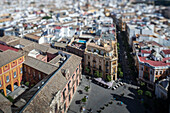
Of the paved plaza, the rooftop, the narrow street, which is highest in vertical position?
the rooftop

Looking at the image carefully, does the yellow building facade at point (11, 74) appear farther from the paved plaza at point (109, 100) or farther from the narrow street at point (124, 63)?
the narrow street at point (124, 63)

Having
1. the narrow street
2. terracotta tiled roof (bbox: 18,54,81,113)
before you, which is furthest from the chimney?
the narrow street

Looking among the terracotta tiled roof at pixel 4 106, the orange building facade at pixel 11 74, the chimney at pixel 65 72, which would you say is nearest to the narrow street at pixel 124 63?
the chimney at pixel 65 72

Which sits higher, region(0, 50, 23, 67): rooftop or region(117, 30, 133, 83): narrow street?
region(0, 50, 23, 67): rooftop

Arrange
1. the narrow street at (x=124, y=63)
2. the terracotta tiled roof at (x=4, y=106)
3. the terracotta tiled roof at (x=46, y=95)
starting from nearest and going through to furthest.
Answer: the terracotta tiled roof at (x=46, y=95)
the terracotta tiled roof at (x=4, y=106)
the narrow street at (x=124, y=63)

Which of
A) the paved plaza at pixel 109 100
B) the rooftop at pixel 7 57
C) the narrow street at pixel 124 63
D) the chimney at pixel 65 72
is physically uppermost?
the rooftop at pixel 7 57

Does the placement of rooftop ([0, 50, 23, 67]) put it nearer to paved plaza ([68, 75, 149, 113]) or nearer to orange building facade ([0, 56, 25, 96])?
orange building facade ([0, 56, 25, 96])

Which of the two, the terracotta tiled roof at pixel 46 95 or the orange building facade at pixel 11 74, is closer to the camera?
the terracotta tiled roof at pixel 46 95

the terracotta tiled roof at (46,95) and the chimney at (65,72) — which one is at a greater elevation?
the chimney at (65,72)
